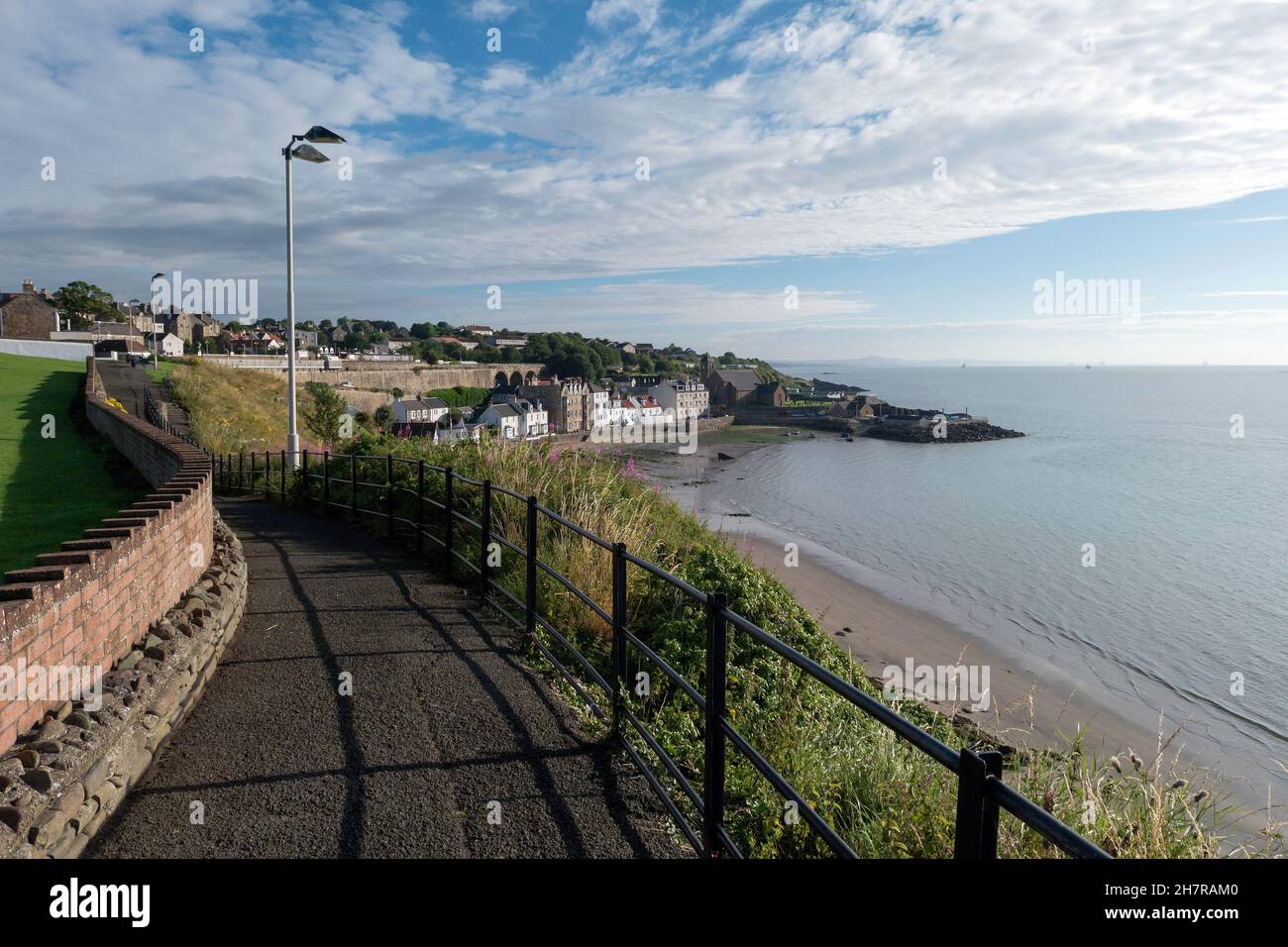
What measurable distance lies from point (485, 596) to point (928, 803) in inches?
182

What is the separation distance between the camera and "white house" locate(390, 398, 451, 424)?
79.9 m

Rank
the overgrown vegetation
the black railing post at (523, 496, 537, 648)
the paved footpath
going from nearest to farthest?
the paved footpath < the overgrown vegetation < the black railing post at (523, 496, 537, 648)

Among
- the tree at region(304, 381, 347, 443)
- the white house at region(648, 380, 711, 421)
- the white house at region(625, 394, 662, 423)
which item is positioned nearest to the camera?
the tree at region(304, 381, 347, 443)

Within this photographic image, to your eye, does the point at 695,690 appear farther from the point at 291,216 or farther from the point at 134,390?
the point at 134,390

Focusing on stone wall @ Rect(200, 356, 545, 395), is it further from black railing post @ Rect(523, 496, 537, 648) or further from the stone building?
black railing post @ Rect(523, 496, 537, 648)

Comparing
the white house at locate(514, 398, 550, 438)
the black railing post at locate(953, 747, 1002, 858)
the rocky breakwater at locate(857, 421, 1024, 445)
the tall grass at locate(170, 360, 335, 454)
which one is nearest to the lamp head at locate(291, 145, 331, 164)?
the tall grass at locate(170, 360, 335, 454)

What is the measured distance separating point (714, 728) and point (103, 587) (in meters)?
3.36

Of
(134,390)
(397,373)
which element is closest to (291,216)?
(134,390)

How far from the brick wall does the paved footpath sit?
0.64m

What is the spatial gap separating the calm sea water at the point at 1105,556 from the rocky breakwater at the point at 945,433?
11597 mm

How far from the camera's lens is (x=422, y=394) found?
95.8 meters

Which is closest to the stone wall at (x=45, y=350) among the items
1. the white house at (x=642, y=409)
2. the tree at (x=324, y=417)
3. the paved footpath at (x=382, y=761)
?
the tree at (x=324, y=417)

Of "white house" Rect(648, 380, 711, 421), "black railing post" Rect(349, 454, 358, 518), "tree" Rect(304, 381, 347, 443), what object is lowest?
"black railing post" Rect(349, 454, 358, 518)

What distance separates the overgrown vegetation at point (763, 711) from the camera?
4.13 meters
